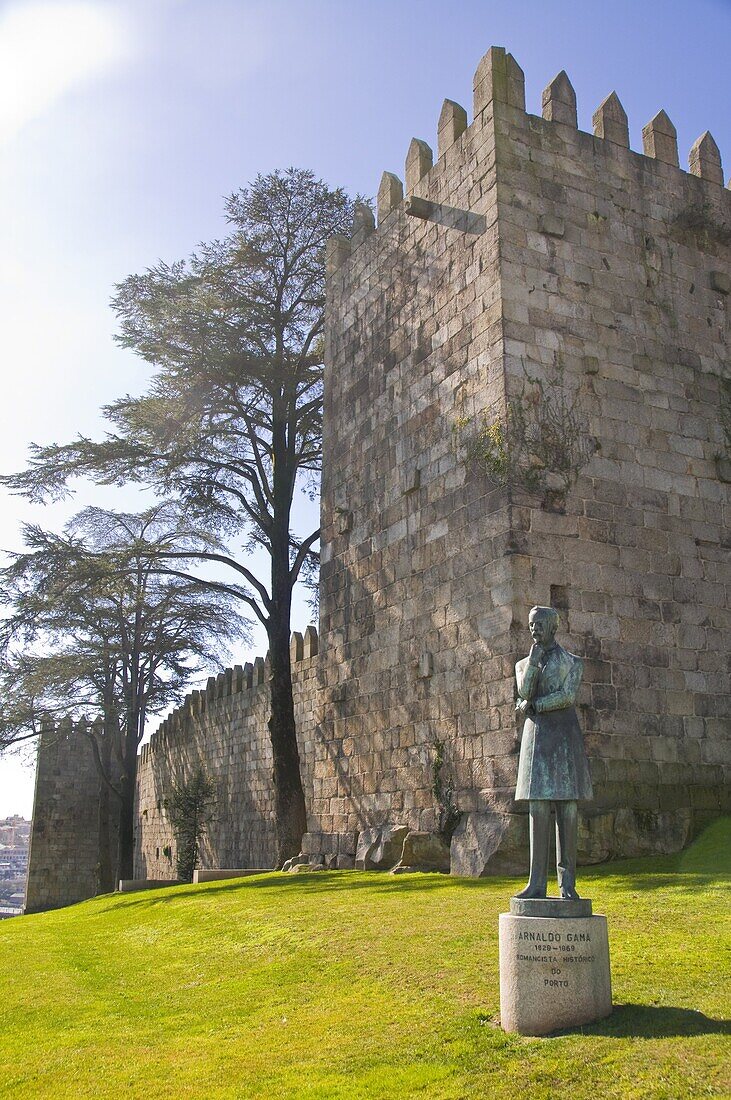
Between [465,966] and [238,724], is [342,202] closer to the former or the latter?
[238,724]

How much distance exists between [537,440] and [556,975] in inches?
277

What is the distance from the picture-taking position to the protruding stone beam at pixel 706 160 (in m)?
13.9

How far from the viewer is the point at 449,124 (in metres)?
13.3

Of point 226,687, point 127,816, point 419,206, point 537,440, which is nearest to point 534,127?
point 419,206

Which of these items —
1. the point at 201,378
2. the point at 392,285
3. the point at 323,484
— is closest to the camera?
the point at 392,285

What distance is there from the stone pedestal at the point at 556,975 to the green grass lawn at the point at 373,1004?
4.5 inches

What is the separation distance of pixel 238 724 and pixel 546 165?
49.3 ft

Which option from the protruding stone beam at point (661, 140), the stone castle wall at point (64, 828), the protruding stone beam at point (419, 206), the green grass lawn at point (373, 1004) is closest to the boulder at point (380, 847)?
the green grass lawn at point (373, 1004)

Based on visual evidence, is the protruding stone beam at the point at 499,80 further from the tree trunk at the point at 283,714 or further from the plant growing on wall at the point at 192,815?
the plant growing on wall at the point at 192,815

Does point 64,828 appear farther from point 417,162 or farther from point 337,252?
point 417,162

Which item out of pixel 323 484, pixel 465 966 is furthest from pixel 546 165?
pixel 465 966

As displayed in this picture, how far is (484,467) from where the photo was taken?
11477 mm

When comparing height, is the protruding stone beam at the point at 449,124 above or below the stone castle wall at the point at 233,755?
above

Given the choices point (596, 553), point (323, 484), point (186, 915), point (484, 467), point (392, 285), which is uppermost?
point (392, 285)
